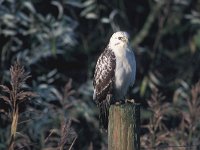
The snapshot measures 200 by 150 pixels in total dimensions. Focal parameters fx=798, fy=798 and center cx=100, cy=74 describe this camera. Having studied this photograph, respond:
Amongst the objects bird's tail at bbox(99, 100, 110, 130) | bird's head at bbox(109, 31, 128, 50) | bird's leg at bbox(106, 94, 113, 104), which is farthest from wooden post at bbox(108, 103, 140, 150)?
bird's head at bbox(109, 31, 128, 50)

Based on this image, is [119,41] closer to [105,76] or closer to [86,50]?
[105,76]

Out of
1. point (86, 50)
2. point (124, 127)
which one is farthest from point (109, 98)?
point (86, 50)

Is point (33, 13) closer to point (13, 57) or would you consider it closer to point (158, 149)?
point (13, 57)

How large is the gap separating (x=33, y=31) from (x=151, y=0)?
7.26 ft

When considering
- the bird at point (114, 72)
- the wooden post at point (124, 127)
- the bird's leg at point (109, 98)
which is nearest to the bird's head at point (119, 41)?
the bird at point (114, 72)

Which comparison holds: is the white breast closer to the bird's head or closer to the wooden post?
the bird's head

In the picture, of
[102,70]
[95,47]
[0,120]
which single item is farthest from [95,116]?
[102,70]

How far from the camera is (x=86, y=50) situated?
11289 millimetres

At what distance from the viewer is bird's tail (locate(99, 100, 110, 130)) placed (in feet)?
21.0

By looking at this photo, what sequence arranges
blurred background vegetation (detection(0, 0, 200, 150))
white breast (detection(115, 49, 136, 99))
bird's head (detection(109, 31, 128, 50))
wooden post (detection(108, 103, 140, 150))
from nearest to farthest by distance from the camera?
wooden post (detection(108, 103, 140, 150)), white breast (detection(115, 49, 136, 99)), bird's head (detection(109, 31, 128, 50)), blurred background vegetation (detection(0, 0, 200, 150))

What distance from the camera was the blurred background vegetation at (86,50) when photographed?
10391mm

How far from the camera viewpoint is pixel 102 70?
675 cm

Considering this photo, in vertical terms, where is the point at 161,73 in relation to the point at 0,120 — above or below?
above

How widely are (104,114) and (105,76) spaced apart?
0.40 metres
